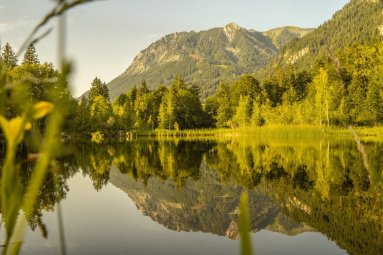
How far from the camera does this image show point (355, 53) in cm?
5831

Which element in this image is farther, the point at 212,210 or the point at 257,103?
the point at 257,103

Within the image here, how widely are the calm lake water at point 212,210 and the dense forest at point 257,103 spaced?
2229 cm

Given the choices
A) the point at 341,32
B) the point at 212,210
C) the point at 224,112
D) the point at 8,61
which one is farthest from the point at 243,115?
the point at 341,32

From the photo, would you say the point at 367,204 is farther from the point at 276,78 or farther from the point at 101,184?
the point at 276,78

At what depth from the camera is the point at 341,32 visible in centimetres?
14988

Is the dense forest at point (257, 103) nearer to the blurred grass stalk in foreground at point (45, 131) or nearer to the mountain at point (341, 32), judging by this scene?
the blurred grass stalk in foreground at point (45, 131)

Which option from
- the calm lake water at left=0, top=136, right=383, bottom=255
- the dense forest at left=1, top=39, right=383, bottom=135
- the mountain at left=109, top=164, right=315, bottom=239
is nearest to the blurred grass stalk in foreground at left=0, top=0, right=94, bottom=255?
the calm lake water at left=0, top=136, right=383, bottom=255

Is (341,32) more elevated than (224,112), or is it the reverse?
(341,32)

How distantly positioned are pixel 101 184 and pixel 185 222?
6.12 m

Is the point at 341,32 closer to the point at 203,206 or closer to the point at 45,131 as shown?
the point at 203,206

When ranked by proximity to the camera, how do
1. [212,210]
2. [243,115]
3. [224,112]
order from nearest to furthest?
[212,210] → [243,115] → [224,112]

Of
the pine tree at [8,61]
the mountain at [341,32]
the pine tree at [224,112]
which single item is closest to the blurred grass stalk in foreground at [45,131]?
the pine tree at [8,61]

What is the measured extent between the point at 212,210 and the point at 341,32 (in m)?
157

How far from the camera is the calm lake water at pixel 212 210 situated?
7469 millimetres
